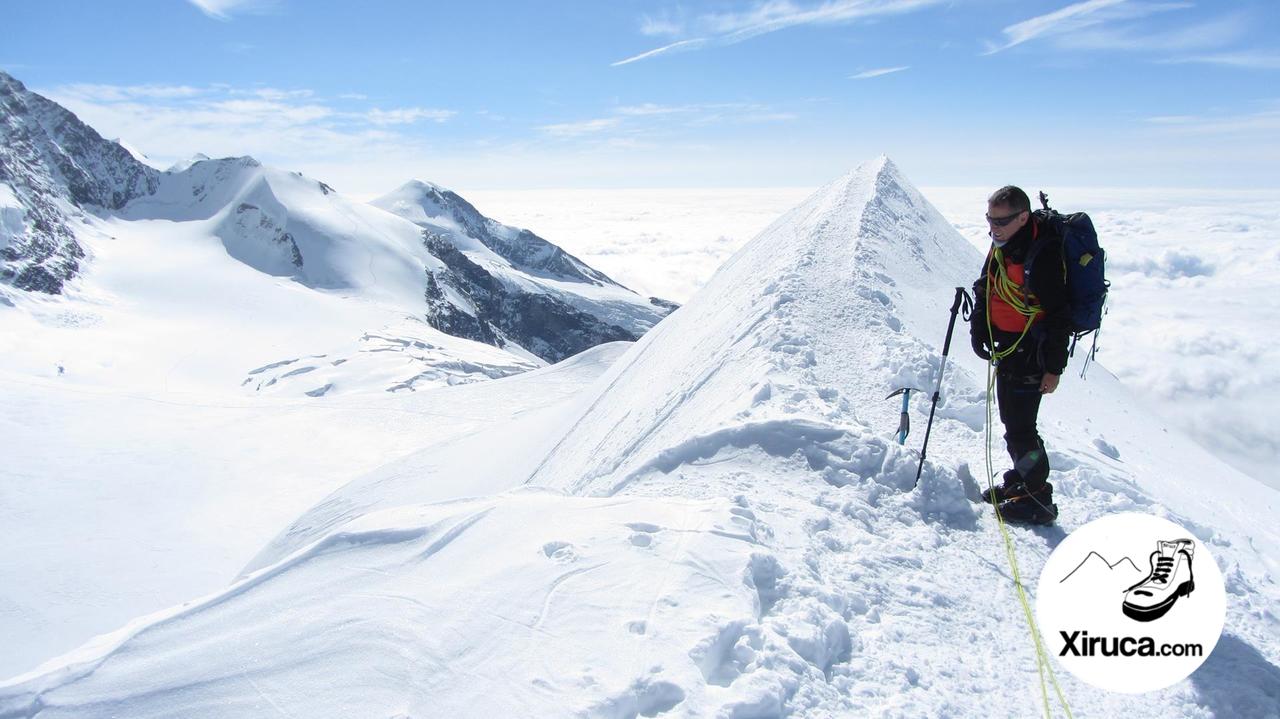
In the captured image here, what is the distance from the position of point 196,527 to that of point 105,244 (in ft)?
522

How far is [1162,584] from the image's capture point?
409 cm

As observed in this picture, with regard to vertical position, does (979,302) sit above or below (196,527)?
above

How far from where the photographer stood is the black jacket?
17.1 feet

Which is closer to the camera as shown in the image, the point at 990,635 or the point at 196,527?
the point at 990,635

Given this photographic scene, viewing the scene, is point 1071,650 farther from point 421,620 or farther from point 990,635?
point 421,620

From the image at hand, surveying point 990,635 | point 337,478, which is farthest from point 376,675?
point 337,478

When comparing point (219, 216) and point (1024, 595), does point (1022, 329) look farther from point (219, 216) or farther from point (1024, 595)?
point (219, 216)

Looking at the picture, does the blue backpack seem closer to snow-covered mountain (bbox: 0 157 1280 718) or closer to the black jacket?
the black jacket

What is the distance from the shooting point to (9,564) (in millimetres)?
22469

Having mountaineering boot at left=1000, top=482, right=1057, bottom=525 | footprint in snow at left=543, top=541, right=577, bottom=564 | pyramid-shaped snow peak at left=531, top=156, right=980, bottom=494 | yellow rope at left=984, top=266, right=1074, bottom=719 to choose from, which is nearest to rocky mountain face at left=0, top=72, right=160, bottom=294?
pyramid-shaped snow peak at left=531, top=156, right=980, bottom=494

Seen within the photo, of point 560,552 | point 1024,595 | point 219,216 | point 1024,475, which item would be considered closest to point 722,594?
point 560,552

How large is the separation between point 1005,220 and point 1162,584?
277cm

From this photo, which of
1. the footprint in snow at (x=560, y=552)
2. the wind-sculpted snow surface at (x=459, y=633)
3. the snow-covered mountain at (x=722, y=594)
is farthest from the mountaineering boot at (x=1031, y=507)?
the footprint in snow at (x=560, y=552)

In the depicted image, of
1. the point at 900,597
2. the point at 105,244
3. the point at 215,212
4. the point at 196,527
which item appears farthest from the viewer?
the point at 215,212
